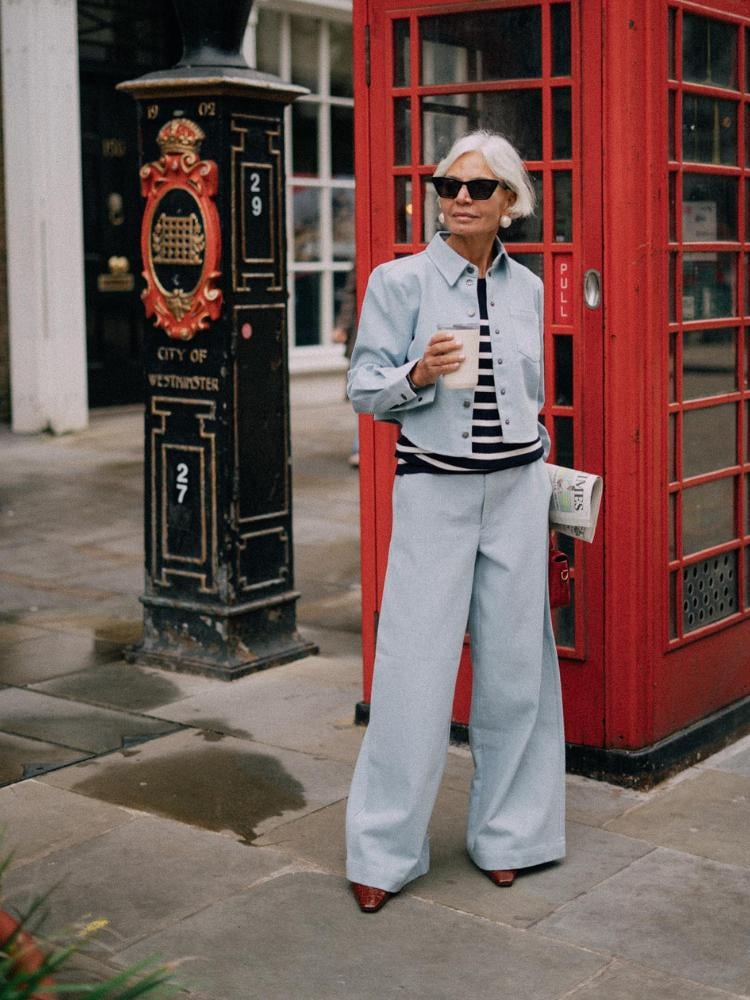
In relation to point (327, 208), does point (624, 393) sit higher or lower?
lower

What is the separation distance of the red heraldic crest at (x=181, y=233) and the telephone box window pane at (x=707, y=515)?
2.06m

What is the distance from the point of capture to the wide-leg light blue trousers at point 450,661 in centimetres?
421

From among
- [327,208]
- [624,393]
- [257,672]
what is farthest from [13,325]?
[624,393]

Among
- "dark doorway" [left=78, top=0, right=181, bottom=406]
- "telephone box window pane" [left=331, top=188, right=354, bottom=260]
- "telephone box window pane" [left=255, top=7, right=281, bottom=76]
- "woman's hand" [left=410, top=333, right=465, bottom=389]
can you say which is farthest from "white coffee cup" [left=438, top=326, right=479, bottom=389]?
"telephone box window pane" [left=331, top=188, right=354, bottom=260]

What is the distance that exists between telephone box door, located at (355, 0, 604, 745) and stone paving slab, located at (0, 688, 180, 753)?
1156 millimetres

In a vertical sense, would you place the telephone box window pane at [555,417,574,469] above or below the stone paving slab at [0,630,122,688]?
above

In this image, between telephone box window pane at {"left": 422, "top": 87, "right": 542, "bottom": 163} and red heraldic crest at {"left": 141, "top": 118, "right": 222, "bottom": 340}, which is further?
red heraldic crest at {"left": 141, "top": 118, "right": 222, "bottom": 340}

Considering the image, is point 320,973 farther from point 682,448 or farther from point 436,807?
point 682,448

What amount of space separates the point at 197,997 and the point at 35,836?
115 centimetres

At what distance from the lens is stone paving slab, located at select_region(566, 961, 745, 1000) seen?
3.67 m

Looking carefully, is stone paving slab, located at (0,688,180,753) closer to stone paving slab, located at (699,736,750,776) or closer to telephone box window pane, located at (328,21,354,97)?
stone paving slab, located at (699,736,750,776)

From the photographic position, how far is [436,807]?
16.3 feet

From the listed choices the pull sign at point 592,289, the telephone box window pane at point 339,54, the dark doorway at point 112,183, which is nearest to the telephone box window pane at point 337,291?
the telephone box window pane at point 339,54

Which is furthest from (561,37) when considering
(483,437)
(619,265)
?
(483,437)
